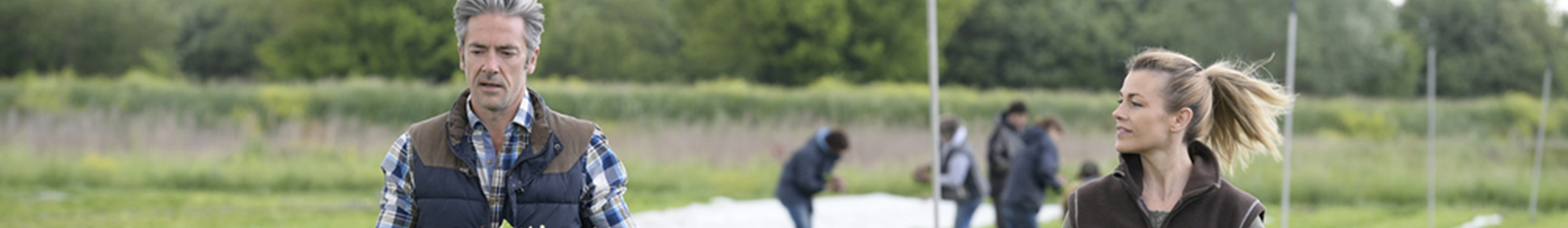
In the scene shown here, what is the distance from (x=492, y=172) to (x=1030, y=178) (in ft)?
18.9

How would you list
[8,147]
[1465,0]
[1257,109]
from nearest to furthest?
1. [1257,109]
2. [8,147]
3. [1465,0]

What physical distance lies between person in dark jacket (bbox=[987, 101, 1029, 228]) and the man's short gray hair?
666 cm

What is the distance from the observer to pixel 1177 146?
2.72 m

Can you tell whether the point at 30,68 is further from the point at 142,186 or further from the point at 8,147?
the point at 142,186

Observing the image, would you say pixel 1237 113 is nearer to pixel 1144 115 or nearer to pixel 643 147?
pixel 1144 115

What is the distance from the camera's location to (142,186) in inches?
569

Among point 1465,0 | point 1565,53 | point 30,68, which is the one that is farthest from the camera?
point 1465,0

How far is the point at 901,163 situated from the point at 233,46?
21347mm

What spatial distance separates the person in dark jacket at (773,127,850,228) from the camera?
8602mm

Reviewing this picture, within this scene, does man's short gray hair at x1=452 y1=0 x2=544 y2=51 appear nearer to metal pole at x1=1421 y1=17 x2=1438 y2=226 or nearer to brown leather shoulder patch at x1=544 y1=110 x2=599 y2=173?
brown leather shoulder patch at x1=544 y1=110 x2=599 y2=173

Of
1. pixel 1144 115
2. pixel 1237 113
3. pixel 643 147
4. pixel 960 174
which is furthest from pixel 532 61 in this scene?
pixel 643 147

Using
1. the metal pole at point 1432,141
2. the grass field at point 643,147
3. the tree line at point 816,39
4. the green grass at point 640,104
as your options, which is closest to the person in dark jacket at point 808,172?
the grass field at point 643,147

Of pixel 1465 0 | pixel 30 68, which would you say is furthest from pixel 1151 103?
pixel 1465 0

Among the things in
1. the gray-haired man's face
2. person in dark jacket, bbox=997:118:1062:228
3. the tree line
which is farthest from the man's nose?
the tree line
